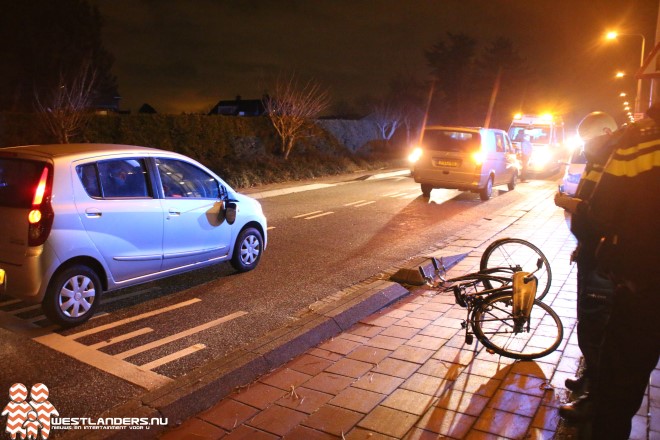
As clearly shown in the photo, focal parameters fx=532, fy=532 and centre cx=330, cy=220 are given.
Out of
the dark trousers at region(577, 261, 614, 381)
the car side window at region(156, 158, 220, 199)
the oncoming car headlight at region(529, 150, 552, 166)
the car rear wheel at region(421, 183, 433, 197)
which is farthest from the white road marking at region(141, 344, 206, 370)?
the oncoming car headlight at region(529, 150, 552, 166)

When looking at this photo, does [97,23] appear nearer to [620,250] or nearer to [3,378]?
[3,378]

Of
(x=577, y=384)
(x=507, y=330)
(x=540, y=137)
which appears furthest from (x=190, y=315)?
(x=540, y=137)

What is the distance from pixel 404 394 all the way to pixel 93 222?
3.52 m

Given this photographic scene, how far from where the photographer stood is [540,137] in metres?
23.3

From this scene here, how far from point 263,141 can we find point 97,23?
1496 centimetres

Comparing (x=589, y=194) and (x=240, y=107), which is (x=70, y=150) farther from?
(x=240, y=107)

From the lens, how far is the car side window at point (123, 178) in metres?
5.61

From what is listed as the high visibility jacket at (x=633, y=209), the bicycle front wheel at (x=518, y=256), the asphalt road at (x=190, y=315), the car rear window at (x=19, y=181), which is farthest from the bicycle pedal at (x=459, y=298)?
the car rear window at (x=19, y=181)

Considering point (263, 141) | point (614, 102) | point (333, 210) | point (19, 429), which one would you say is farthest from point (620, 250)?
point (614, 102)

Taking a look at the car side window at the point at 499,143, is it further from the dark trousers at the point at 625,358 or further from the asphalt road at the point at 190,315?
the dark trousers at the point at 625,358

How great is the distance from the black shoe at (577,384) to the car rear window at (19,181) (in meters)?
4.86

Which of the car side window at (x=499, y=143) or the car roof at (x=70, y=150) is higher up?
the car roof at (x=70, y=150)

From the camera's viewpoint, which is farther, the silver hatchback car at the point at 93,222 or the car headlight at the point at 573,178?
the car headlight at the point at 573,178

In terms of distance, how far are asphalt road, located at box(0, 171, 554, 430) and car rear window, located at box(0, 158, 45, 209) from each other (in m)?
1.25
